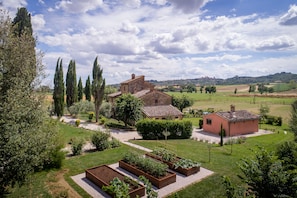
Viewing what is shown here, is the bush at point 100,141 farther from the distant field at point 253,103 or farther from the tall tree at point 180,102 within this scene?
the distant field at point 253,103

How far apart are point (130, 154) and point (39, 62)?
9491mm

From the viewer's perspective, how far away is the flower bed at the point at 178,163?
15430mm

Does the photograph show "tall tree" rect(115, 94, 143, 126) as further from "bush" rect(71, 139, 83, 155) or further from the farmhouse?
"bush" rect(71, 139, 83, 155)

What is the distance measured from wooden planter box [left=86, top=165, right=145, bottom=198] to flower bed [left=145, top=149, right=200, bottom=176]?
4023 millimetres

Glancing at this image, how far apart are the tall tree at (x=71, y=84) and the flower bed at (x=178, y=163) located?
125 ft

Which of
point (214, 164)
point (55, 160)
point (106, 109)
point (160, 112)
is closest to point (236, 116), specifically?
point (160, 112)

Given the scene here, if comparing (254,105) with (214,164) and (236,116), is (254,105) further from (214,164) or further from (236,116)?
(214,164)

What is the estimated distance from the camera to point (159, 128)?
2870 centimetres

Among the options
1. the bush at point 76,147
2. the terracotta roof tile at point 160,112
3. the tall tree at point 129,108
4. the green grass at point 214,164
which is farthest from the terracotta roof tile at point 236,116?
the bush at point 76,147

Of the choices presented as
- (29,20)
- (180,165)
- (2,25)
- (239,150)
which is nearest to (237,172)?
(180,165)

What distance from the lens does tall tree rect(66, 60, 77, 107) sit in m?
51.0

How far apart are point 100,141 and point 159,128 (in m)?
9.69

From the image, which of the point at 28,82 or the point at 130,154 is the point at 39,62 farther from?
the point at 130,154

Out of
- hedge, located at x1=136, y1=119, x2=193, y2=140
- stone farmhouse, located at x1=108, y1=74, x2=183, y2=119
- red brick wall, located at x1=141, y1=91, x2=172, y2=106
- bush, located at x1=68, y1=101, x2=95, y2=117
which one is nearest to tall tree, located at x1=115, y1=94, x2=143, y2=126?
stone farmhouse, located at x1=108, y1=74, x2=183, y2=119
